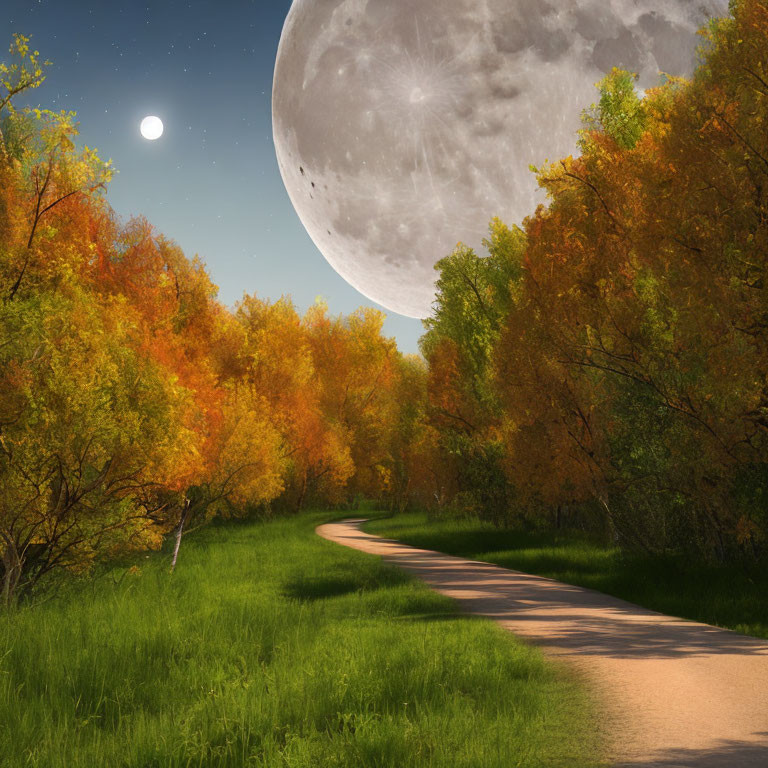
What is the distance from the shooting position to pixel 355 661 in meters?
7.21

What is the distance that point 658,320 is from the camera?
13.6 metres

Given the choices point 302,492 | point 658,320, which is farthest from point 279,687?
point 302,492

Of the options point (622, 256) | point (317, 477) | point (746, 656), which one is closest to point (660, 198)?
point (622, 256)

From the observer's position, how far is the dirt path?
16.1 feet

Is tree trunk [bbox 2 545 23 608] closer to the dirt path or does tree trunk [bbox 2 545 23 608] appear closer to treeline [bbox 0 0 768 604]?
treeline [bbox 0 0 768 604]

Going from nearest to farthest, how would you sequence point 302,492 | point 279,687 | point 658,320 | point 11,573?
1. point 279,687
2. point 11,573
3. point 658,320
4. point 302,492

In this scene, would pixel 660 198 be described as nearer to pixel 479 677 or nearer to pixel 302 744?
pixel 479 677

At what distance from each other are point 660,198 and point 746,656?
24.1 ft

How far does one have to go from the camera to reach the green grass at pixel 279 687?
5.19 meters

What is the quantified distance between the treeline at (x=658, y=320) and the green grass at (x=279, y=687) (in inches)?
214

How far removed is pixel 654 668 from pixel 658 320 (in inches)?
322

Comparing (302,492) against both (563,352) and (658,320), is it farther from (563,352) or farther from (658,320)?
(658,320)

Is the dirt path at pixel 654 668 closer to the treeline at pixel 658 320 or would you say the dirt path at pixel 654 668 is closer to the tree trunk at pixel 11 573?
the treeline at pixel 658 320

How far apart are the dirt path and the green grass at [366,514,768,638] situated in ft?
1.80
